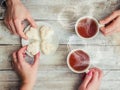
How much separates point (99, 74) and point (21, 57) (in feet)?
1.21

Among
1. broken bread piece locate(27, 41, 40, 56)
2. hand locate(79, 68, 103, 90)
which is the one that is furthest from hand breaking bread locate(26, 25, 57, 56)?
hand locate(79, 68, 103, 90)

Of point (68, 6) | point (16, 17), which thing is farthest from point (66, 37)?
point (16, 17)

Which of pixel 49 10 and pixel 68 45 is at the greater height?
pixel 49 10

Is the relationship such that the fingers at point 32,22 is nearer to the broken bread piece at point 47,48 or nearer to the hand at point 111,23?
the broken bread piece at point 47,48

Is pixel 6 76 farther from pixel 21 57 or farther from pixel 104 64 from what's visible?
pixel 104 64

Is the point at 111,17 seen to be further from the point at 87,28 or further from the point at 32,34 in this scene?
the point at 32,34

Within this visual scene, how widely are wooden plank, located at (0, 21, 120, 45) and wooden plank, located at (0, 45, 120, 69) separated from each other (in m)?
0.02

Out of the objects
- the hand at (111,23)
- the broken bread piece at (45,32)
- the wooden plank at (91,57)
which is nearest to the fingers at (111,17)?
the hand at (111,23)

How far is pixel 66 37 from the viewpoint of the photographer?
165cm

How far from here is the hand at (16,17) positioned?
1559 mm

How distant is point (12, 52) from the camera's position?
1630mm

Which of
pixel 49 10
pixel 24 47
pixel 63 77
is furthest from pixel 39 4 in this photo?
pixel 63 77

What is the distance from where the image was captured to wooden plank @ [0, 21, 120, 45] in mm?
1634

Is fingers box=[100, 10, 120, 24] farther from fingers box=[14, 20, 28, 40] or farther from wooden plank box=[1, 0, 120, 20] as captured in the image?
fingers box=[14, 20, 28, 40]
